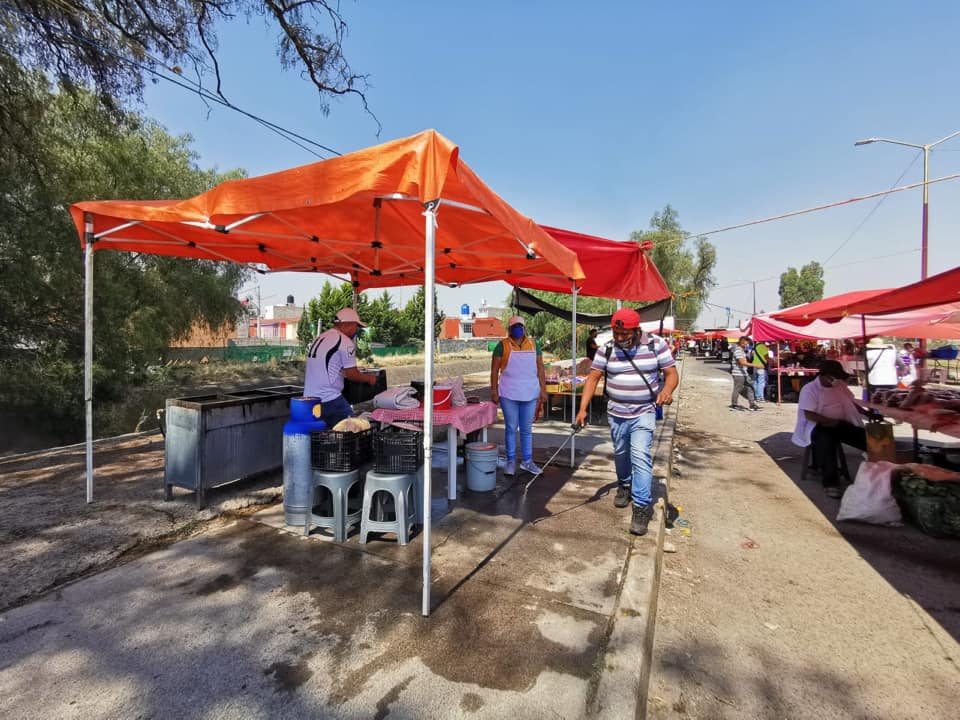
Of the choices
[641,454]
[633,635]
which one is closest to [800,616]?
[633,635]

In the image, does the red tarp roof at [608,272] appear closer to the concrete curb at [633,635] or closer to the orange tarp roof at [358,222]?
the orange tarp roof at [358,222]

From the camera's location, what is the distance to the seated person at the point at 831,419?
584 centimetres

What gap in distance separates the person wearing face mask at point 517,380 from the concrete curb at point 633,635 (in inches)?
70.7

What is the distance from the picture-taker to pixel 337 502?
3.82 m

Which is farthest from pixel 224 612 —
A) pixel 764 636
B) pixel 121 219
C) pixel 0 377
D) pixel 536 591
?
pixel 0 377

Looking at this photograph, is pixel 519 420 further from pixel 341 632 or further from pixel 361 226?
pixel 341 632

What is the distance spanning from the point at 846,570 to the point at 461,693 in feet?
11.7

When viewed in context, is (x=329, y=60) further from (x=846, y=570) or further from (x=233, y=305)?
(x=233, y=305)

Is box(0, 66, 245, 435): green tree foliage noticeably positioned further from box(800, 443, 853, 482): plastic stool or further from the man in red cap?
box(800, 443, 853, 482): plastic stool

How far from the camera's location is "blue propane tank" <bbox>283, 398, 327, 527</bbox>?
4.03m

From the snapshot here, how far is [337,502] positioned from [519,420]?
2.49 meters

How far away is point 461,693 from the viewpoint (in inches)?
88.8

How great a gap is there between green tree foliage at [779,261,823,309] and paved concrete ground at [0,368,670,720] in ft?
335

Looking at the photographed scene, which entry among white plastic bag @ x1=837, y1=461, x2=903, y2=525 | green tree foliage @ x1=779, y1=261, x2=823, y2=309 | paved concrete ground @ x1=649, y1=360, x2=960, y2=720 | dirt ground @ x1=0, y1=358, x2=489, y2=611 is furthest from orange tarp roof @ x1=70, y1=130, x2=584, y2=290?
green tree foliage @ x1=779, y1=261, x2=823, y2=309
